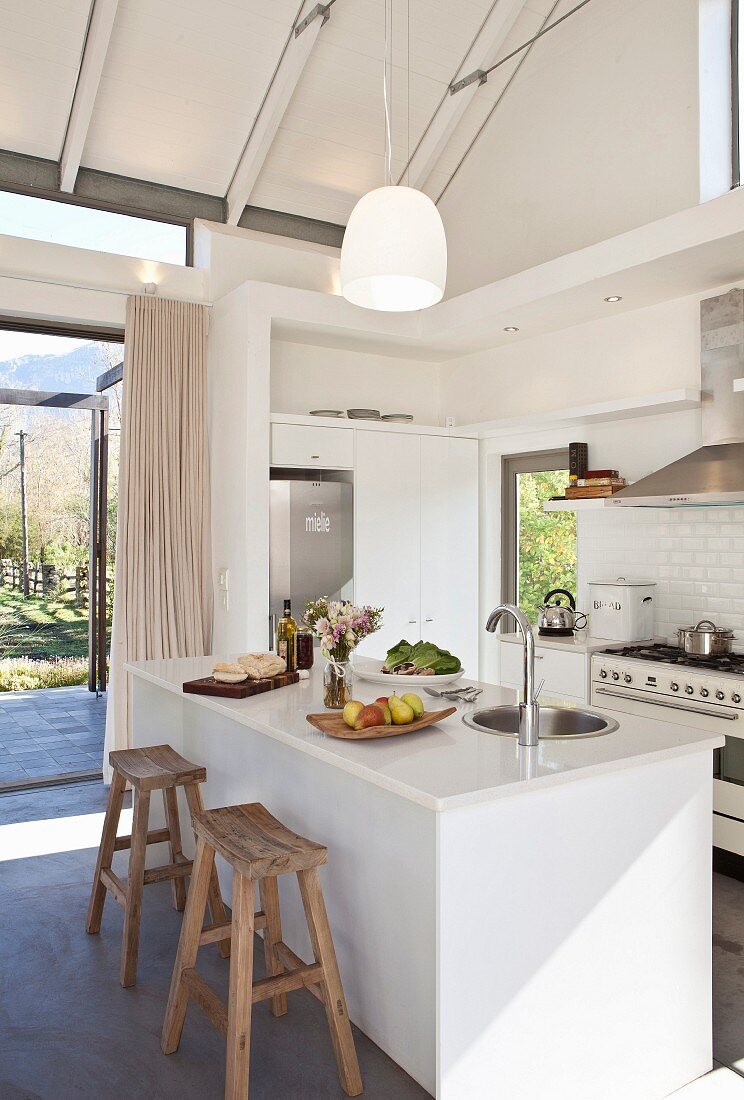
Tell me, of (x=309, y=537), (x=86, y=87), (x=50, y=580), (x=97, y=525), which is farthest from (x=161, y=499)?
(x=86, y=87)

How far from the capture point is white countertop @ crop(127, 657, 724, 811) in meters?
1.99

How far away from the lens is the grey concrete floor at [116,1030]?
2338 mm

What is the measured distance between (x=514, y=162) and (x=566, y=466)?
2.07 meters

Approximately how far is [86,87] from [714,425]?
391 cm

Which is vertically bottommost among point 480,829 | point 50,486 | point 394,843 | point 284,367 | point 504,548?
point 394,843

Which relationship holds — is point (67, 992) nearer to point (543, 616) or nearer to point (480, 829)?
point (480, 829)

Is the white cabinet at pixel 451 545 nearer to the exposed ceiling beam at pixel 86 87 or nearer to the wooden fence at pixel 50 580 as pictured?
the wooden fence at pixel 50 580

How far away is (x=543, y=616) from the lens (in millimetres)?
5113

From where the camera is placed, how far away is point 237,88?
518 cm

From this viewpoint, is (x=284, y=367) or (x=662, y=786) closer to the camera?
(x=662, y=786)

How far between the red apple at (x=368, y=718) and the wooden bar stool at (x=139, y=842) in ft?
3.24

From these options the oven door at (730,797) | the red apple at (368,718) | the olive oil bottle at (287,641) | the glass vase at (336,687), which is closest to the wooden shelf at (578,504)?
the oven door at (730,797)

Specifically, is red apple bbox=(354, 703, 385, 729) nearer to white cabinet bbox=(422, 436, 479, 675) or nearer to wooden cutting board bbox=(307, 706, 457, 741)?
wooden cutting board bbox=(307, 706, 457, 741)

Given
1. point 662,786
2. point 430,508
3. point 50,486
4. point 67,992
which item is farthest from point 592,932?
point 50,486
